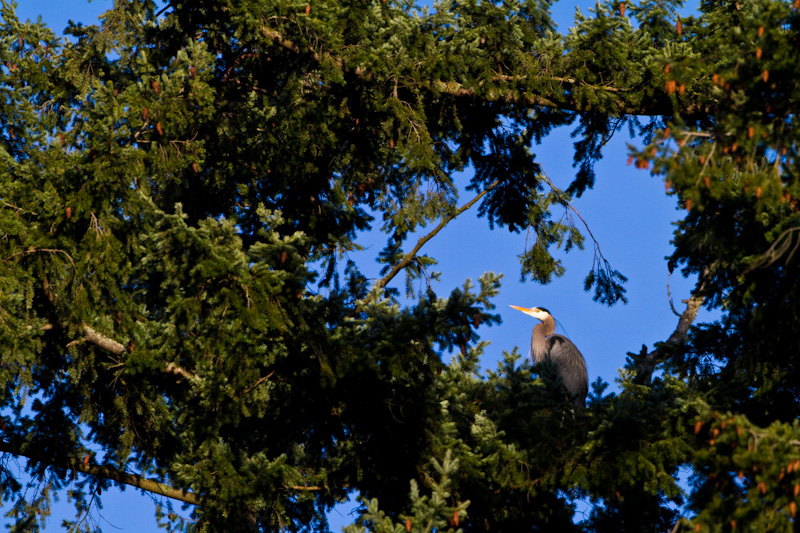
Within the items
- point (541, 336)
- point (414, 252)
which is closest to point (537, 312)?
point (541, 336)

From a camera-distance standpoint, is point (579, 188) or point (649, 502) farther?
point (579, 188)

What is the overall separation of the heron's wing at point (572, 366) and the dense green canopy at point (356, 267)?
4.53 ft

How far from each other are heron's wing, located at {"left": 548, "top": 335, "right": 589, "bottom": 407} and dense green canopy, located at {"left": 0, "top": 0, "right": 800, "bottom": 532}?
1382mm

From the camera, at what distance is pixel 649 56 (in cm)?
920

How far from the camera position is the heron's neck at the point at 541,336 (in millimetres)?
13398

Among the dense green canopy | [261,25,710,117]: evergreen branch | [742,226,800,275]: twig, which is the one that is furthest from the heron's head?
[742,226,800,275]: twig

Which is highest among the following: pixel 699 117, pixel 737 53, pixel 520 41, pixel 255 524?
pixel 520 41

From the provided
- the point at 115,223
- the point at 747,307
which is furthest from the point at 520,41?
the point at 115,223

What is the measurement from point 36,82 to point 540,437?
268 inches

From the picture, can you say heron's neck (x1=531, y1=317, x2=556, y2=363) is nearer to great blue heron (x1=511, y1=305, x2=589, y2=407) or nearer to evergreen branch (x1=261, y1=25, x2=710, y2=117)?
great blue heron (x1=511, y1=305, x2=589, y2=407)

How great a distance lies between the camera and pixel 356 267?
11.5 metres

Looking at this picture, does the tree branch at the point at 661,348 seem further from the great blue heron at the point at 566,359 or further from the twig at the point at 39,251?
the twig at the point at 39,251

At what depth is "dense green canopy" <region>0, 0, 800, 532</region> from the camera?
A: 21.3ft

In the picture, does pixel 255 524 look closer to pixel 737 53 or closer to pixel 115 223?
pixel 115 223
